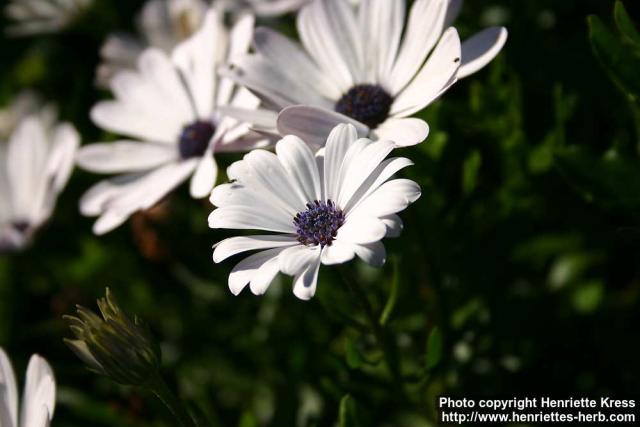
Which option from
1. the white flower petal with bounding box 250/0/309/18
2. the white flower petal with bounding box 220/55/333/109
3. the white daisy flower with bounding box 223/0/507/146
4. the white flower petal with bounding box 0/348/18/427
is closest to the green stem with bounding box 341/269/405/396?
the white daisy flower with bounding box 223/0/507/146

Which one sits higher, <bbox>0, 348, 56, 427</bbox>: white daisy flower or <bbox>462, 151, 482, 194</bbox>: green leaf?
<bbox>462, 151, 482, 194</bbox>: green leaf

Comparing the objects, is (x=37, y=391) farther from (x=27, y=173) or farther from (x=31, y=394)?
(x=27, y=173)

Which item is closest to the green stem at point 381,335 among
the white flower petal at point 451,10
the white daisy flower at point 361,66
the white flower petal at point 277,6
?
the white daisy flower at point 361,66

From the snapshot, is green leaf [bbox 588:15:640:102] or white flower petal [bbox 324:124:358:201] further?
green leaf [bbox 588:15:640:102]

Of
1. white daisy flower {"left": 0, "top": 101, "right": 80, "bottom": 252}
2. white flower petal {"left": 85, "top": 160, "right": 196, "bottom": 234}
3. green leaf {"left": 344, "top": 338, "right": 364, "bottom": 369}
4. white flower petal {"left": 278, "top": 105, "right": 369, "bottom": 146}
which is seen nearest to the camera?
white flower petal {"left": 278, "top": 105, "right": 369, "bottom": 146}

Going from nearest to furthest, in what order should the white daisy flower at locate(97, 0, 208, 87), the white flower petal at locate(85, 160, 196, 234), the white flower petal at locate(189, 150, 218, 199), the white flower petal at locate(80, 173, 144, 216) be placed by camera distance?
the white flower petal at locate(189, 150, 218, 199), the white flower petal at locate(85, 160, 196, 234), the white flower petal at locate(80, 173, 144, 216), the white daisy flower at locate(97, 0, 208, 87)

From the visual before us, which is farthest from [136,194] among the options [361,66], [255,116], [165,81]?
[361,66]

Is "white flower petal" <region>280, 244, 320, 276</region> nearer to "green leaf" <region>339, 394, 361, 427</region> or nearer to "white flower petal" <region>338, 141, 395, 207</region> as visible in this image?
"white flower petal" <region>338, 141, 395, 207</region>
